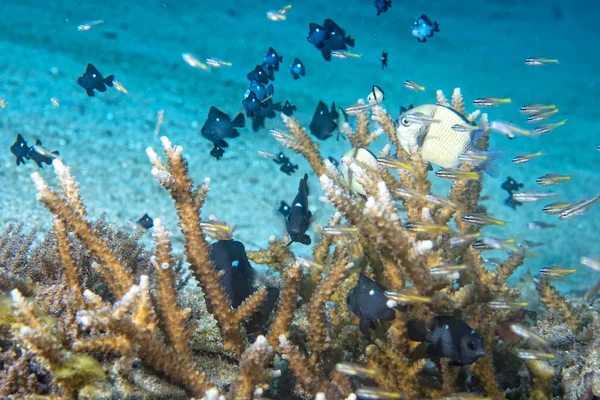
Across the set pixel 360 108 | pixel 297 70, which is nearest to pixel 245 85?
pixel 297 70

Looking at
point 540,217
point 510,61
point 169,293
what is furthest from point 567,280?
point 510,61

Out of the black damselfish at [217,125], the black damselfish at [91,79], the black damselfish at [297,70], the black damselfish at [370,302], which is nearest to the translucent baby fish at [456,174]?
the black damselfish at [370,302]

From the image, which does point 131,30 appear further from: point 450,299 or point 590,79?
point 590,79

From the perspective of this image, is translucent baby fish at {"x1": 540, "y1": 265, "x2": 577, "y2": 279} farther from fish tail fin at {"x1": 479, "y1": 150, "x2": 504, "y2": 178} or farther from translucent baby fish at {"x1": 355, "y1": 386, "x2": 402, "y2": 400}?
translucent baby fish at {"x1": 355, "y1": 386, "x2": 402, "y2": 400}

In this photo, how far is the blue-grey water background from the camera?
9383 millimetres

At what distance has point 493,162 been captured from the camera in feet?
10.3

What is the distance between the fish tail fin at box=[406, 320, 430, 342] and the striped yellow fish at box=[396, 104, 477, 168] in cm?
158

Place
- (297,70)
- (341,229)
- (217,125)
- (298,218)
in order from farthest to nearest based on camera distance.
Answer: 1. (297,70)
2. (217,125)
3. (298,218)
4. (341,229)

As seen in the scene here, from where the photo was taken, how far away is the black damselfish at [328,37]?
16.3 feet

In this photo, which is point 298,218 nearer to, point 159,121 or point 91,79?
point 91,79

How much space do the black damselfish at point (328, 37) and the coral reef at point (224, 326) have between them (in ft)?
8.13

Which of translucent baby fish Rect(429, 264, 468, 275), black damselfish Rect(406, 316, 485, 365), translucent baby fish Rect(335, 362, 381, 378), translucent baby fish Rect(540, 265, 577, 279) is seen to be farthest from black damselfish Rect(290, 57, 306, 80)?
translucent baby fish Rect(335, 362, 381, 378)

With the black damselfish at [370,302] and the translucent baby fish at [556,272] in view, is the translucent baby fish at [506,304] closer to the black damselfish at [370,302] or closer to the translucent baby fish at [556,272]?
the black damselfish at [370,302]

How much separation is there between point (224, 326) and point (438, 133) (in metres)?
2.31
